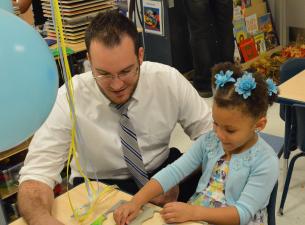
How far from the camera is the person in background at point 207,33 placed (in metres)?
3.54

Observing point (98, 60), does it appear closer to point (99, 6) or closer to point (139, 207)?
point (139, 207)

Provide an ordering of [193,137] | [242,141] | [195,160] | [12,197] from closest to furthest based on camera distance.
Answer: [242,141]
[195,160]
[193,137]
[12,197]

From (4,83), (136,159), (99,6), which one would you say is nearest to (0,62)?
(4,83)

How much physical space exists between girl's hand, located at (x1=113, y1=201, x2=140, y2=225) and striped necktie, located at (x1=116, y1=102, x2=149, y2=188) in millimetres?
372

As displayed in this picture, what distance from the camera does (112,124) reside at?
160 centimetres

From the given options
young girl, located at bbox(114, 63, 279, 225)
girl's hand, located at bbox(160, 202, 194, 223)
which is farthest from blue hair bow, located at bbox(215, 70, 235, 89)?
girl's hand, located at bbox(160, 202, 194, 223)

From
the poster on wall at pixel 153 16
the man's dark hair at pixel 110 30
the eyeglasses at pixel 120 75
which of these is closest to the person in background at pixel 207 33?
the poster on wall at pixel 153 16

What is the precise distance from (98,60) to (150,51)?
8.74 ft

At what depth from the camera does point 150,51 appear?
4031 mm

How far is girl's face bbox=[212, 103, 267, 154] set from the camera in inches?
50.6

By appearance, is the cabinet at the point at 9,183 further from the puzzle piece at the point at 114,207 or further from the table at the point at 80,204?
the puzzle piece at the point at 114,207

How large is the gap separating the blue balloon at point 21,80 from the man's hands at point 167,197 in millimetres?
731

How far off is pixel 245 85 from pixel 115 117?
540 millimetres

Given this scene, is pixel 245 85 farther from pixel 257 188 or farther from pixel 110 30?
pixel 110 30
